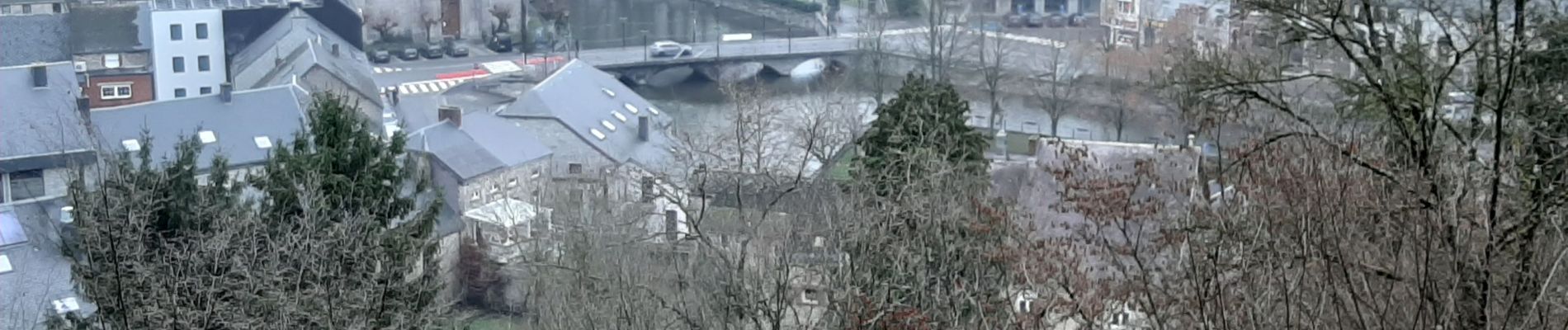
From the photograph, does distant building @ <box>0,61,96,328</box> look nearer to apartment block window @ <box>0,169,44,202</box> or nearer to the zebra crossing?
apartment block window @ <box>0,169,44,202</box>

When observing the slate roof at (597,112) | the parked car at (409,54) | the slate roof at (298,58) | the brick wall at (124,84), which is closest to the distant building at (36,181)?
the slate roof at (298,58)

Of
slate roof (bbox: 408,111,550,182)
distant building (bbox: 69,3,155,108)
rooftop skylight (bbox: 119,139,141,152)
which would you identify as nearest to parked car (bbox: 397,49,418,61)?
distant building (bbox: 69,3,155,108)

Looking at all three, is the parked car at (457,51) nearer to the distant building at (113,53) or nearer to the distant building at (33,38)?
the distant building at (113,53)

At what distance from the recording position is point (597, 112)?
873 centimetres

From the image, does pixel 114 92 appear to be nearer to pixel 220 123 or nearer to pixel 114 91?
pixel 114 91

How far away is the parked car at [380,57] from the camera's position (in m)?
12.9

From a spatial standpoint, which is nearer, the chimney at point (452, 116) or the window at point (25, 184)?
the window at point (25, 184)

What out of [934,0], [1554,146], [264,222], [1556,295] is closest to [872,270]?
[1554,146]

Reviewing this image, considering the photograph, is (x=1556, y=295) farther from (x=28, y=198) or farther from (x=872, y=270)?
(x=28, y=198)

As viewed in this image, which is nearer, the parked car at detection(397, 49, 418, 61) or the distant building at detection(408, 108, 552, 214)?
the distant building at detection(408, 108, 552, 214)

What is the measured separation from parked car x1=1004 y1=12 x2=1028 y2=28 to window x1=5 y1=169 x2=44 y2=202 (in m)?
8.10

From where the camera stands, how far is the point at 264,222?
396 centimetres

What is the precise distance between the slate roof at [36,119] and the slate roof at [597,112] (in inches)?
73.0

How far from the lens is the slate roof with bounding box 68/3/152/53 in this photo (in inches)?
393
